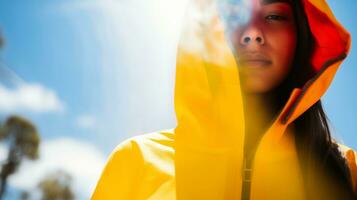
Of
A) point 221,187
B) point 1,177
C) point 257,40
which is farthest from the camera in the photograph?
point 1,177

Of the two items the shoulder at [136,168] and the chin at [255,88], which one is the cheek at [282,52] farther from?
the shoulder at [136,168]

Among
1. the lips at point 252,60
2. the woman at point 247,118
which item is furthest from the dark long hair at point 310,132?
the lips at point 252,60

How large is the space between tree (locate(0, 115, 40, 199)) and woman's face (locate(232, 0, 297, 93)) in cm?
1752

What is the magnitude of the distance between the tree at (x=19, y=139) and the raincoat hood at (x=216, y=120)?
17598 mm

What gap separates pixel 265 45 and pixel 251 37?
9 centimetres

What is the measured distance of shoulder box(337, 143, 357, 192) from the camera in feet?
5.68

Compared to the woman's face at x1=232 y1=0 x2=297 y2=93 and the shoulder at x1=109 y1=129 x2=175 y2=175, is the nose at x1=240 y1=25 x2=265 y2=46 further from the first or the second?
the shoulder at x1=109 y1=129 x2=175 y2=175

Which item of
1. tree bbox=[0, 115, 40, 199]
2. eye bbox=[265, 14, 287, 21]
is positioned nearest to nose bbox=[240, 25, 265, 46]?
eye bbox=[265, 14, 287, 21]

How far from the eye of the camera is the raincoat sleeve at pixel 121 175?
1.66 meters

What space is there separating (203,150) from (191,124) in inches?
4.4

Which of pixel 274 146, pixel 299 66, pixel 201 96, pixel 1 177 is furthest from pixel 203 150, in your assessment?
pixel 1 177

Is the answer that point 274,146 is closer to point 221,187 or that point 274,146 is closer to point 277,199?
point 277,199

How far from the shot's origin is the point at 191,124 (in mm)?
1546

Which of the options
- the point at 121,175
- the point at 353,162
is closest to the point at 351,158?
the point at 353,162
